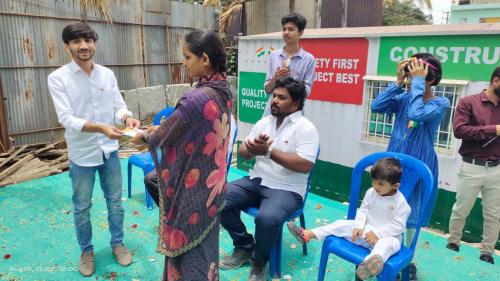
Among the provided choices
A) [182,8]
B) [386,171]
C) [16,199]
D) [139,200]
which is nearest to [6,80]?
[16,199]

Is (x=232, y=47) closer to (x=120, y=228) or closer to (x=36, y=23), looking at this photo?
(x=36, y=23)

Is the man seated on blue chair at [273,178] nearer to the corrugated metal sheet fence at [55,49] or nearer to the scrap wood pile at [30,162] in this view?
the scrap wood pile at [30,162]

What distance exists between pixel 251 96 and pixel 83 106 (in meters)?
2.96

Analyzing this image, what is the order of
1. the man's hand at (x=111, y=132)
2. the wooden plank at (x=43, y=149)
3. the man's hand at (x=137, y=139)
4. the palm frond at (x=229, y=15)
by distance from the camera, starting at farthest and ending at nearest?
the palm frond at (x=229, y=15)
the wooden plank at (x=43, y=149)
the man's hand at (x=111, y=132)
the man's hand at (x=137, y=139)

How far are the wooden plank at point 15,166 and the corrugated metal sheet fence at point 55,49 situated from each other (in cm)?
82

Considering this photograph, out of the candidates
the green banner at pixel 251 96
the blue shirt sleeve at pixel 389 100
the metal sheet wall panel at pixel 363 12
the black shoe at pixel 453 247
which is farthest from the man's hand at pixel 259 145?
the metal sheet wall panel at pixel 363 12

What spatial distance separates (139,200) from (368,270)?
2.98m

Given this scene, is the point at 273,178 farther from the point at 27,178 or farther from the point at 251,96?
the point at 27,178

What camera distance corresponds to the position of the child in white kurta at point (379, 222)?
2.28 metres

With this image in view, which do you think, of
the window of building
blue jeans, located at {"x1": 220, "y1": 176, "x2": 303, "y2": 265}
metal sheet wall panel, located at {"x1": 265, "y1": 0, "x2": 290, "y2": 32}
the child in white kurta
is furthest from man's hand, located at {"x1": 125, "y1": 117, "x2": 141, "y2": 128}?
metal sheet wall panel, located at {"x1": 265, "y1": 0, "x2": 290, "y2": 32}

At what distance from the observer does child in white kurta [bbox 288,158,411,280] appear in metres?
2.28

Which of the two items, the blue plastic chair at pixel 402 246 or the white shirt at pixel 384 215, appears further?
the white shirt at pixel 384 215

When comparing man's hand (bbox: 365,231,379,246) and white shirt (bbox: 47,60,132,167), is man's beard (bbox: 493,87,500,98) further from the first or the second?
white shirt (bbox: 47,60,132,167)

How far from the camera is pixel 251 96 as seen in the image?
5367mm
